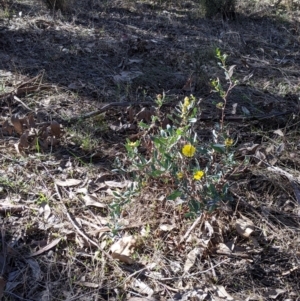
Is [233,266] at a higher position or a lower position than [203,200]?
lower

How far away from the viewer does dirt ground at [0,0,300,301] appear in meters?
2.19

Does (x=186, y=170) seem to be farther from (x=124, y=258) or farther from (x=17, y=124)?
(x=17, y=124)

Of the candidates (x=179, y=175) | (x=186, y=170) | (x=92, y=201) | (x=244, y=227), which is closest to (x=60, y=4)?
(x=92, y=201)

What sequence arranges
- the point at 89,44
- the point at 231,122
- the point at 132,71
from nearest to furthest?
the point at 231,122, the point at 132,71, the point at 89,44

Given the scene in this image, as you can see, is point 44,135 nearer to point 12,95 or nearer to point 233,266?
point 12,95

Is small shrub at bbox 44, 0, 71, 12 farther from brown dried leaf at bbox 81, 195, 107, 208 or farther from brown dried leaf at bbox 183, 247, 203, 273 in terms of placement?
brown dried leaf at bbox 183, 247, 203, 273

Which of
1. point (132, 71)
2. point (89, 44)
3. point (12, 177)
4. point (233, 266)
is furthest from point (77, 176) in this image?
point (89, 44)

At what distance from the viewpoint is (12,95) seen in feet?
11.8

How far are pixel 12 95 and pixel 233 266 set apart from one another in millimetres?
2164

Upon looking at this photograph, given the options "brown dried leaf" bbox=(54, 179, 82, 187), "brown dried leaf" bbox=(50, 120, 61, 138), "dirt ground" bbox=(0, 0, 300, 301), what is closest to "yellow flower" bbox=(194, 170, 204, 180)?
"dirt ground" bbox=(0, 0, 300, 301)

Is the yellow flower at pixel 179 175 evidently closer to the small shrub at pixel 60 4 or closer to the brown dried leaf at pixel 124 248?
the brown dried leaf at pixel 124 248

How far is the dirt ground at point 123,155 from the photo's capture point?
86.1 inches

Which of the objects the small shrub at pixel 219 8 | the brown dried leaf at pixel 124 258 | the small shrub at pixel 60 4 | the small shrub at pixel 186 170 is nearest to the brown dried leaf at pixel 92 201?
the small shrub at pixel 186 170

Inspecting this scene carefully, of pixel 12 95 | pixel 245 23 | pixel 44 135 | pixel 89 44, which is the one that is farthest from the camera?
pixel 245 23
